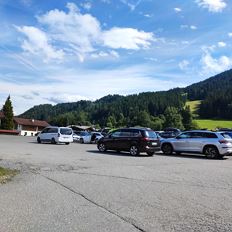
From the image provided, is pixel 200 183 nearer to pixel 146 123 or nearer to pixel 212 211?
pixel 212 211

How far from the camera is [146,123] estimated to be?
127 meters

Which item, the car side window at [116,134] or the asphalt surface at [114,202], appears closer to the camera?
the asphalt surface at [114,202]

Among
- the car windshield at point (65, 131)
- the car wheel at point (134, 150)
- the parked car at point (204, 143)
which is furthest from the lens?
the car windshield at point (65, 131)

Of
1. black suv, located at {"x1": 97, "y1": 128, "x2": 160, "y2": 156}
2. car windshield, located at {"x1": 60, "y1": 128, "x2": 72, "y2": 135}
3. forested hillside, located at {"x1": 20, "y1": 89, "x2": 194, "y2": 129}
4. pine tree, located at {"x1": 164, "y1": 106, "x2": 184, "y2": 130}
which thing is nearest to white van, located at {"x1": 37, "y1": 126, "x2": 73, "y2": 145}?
car windshield, located at {"x1": 60, "y1": 128, "x2": 72, "y2": 135}

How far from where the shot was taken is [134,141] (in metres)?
23.6

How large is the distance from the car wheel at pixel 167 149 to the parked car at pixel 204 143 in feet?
0.32

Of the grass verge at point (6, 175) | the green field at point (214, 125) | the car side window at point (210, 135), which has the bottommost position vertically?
the grass verge at point (6, 175)

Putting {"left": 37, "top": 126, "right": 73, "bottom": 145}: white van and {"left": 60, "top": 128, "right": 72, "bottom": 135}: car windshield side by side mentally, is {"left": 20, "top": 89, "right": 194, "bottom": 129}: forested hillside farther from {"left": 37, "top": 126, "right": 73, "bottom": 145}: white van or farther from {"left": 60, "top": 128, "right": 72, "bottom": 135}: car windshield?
{"left": 60, "top": 128, "right": 72, "bottom": 135}: car windshield

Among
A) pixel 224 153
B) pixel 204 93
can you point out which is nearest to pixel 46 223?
pixel 224 153

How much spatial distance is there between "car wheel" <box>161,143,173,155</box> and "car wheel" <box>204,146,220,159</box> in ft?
9.34

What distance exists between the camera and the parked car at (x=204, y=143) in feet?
76.2

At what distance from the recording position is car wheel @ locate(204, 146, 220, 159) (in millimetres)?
23391

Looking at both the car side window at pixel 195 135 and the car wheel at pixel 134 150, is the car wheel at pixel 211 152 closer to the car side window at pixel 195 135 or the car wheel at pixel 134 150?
the car side window at pixel 195 135

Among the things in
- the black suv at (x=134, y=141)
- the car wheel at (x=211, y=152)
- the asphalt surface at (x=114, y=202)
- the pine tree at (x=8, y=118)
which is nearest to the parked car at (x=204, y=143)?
the car wheel at (x=211, y=152)
